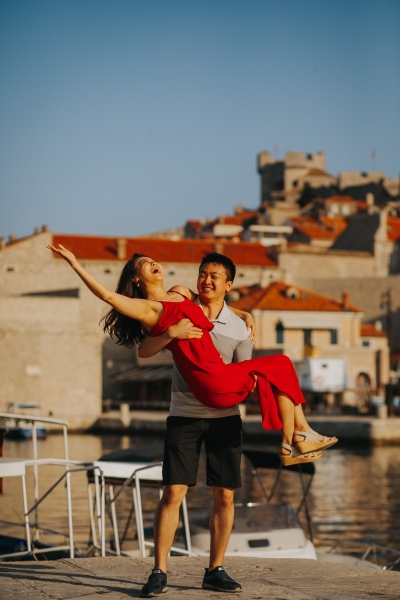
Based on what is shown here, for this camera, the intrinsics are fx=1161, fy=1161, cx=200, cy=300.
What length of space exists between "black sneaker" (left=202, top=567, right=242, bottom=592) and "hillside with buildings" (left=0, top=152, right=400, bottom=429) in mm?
44331

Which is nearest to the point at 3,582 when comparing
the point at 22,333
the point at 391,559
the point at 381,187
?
the point at 391,559

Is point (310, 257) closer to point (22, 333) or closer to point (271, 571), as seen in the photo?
point (22, 333)

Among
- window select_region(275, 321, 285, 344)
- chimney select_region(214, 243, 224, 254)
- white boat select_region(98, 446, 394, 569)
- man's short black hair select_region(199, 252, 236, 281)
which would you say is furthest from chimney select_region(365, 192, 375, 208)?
man's short black hair select_region(199, 252, 236, 281)

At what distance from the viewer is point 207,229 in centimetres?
10019

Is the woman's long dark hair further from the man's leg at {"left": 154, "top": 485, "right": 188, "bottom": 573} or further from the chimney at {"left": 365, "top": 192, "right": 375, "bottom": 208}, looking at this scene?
the chimney at {"left": 365, "top": 192, "right": 375, "bottom": 208}

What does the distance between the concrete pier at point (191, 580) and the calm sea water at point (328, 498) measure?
570 centimetres

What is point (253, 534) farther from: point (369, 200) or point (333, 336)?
point (369, 200)

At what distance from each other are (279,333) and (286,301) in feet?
6.64

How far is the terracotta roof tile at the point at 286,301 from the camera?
54.4 meters

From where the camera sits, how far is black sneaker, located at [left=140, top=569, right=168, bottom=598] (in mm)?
5012

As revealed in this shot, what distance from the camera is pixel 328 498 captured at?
25281 millimetres

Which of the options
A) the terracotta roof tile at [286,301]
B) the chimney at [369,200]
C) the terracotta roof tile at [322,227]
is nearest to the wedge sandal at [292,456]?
the terracotta roof tile at [286,301]

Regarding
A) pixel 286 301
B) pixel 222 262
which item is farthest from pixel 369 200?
pixel 222 262

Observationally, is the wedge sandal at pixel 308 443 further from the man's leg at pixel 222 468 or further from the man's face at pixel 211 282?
the man's face at pixel 211 282
